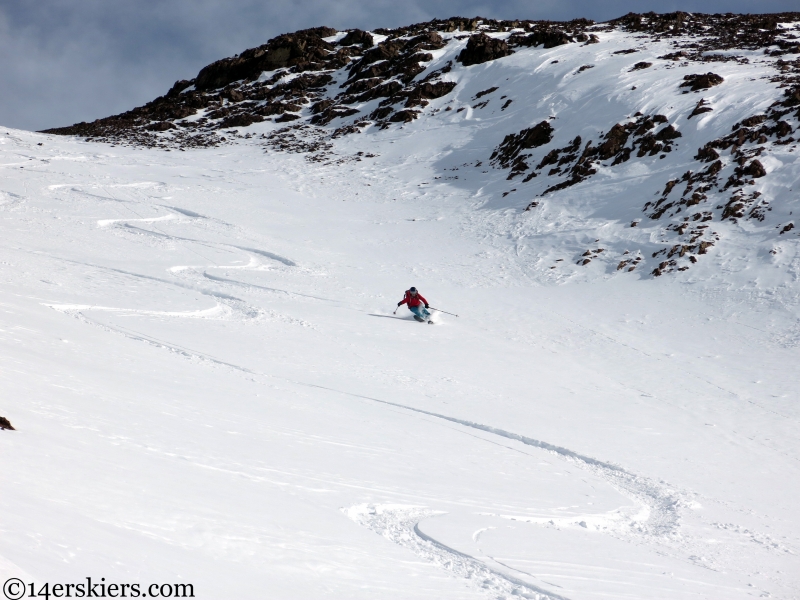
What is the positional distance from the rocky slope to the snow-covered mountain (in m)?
0.21

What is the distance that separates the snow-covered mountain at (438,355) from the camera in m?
4.24

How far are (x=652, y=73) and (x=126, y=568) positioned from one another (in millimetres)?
33575

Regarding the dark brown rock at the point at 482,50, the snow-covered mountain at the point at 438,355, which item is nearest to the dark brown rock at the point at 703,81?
the snow-covered mountain at the point at 438,355

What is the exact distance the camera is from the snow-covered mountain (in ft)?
13.9

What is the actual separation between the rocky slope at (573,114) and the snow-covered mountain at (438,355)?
0.21 meters

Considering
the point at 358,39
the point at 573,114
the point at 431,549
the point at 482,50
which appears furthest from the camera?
the point at 358,39

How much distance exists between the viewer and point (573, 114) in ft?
101

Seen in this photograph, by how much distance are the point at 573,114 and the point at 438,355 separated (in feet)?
75.5

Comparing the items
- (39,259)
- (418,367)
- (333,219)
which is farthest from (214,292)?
(333,219)

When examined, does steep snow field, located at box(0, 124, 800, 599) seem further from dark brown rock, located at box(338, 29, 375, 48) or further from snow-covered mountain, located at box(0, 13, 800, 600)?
dark brown rock, located at box(338, 29, 375, 48)

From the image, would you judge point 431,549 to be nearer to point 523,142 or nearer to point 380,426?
point 380,426

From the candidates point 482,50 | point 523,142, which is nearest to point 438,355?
point 523,142

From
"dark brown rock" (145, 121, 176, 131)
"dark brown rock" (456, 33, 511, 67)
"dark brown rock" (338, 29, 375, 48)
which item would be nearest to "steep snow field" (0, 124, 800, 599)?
"dark brown rock" (145, 121, 176, 131)

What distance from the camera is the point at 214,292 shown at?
14539 mm
